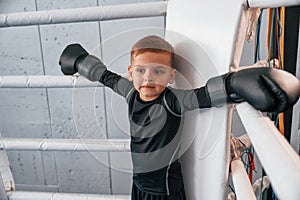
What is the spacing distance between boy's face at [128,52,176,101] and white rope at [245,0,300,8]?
0.17m

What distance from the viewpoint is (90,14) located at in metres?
0.64

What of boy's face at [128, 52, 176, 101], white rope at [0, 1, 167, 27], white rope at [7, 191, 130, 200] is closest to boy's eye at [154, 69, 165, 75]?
boy's face at [128, 52, 176, 101]

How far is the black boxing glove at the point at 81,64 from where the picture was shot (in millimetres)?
676

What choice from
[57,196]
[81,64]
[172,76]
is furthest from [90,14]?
[57,196]

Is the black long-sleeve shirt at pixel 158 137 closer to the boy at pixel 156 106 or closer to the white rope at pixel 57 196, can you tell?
the boy at pixel 156 106

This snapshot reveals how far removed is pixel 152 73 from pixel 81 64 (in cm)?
20

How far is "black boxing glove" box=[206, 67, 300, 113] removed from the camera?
1.22 feet

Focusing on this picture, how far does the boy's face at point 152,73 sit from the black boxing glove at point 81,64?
11cm

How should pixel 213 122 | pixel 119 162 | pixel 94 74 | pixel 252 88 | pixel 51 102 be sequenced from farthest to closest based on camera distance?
pixel 51 102, pixel 119 162, pixel 94 74, pixel 213 122, pixel 252 88

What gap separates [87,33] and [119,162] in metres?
0.56

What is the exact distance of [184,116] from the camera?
0.59m

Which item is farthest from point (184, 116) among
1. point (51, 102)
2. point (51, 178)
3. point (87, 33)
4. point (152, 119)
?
point (51, 178)

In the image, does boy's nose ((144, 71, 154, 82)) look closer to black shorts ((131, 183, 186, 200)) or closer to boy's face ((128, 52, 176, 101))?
boy's face ((128, 52, 176, 101))

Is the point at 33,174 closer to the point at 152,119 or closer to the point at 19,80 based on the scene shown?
the point at 19,80
